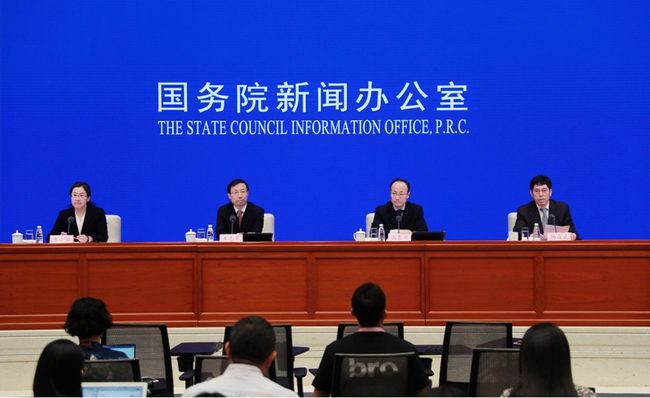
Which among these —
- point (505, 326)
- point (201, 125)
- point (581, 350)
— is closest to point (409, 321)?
point (581, 350)

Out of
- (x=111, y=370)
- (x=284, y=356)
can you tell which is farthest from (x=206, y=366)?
(x=284, y=356)

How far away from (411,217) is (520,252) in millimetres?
1285

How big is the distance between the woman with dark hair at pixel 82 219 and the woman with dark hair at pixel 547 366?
416cm

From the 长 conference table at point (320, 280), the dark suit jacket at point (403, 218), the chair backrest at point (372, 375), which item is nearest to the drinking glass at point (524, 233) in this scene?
the 长 conference table at point (320, 280)

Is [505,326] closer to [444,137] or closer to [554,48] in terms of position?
[444,137]

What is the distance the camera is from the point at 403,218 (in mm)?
5285

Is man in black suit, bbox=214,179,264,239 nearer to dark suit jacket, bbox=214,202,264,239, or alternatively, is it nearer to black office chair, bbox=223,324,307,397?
dark suit jacket, bbox=214,202,264,239

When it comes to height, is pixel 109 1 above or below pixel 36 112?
above

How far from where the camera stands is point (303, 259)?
13.8ft

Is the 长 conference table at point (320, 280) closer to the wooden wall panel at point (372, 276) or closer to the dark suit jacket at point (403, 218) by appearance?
Result: the wooden wall panel at point (372, 276)

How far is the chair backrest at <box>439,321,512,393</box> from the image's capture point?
272 cm

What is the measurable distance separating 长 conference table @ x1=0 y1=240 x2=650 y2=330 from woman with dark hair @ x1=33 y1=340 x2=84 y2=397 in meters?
2.50

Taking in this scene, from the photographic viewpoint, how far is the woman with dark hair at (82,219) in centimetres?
511

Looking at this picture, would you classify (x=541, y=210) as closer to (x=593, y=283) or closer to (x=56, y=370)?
(x=593, y=283)
